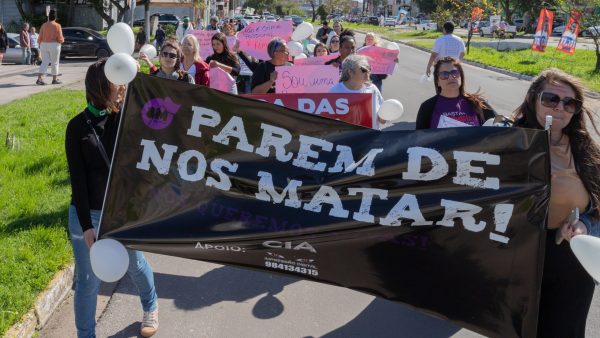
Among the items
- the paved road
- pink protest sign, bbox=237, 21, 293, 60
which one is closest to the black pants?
the paved road

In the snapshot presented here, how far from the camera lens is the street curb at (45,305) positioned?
3584 millimetres

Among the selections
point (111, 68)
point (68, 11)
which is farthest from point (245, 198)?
point (68, 11)

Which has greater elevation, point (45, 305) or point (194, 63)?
point (194, 63)

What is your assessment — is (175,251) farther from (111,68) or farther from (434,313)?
(434,313)

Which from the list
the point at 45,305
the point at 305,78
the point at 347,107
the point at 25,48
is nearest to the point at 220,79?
the point at 305,78

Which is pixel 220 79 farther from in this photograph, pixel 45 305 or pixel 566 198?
pixel 566 198

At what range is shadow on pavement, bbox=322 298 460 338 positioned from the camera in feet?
12.7

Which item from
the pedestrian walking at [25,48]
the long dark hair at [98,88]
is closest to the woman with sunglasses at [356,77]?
the long dark hair at [98,88]

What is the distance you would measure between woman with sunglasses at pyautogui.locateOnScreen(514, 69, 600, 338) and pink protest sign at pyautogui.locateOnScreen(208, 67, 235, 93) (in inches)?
170

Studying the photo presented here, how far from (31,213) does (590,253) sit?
475cm

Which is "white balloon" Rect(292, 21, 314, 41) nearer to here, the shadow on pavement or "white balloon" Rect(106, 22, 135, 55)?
the shadow on pavement

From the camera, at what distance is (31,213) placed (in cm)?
539

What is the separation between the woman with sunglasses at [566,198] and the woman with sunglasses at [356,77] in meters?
2.38

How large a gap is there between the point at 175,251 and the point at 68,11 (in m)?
40.6
